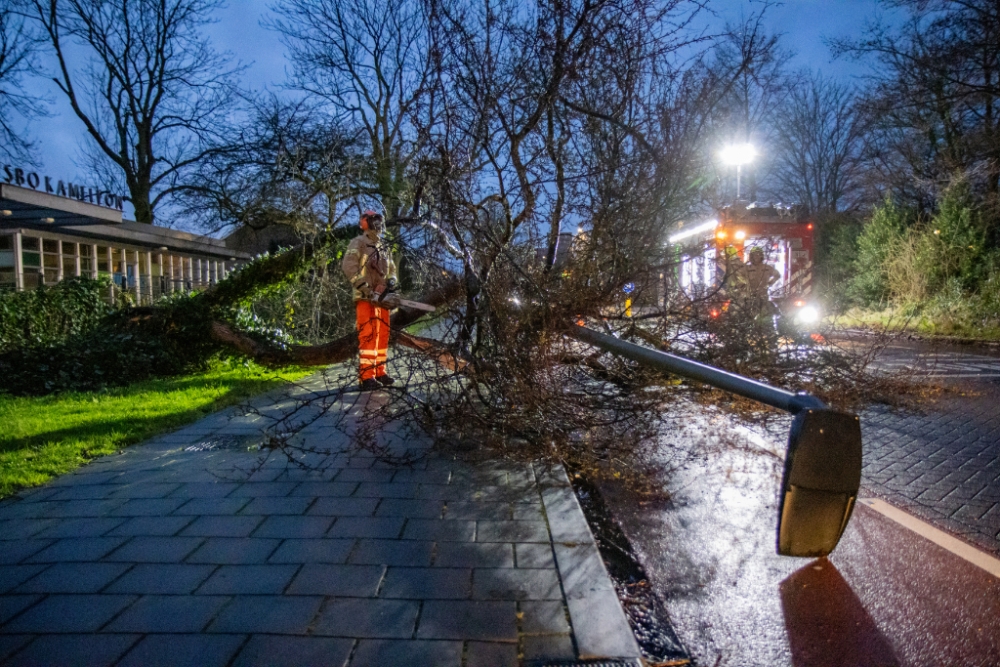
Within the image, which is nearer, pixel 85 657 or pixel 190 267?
pixel 85 657

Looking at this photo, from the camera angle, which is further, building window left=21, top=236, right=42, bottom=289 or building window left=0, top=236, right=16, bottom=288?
building window left=21, top=236, right=42, bottom=289

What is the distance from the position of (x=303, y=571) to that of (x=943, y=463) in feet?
15.0

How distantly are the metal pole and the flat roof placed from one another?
1204 centimetres

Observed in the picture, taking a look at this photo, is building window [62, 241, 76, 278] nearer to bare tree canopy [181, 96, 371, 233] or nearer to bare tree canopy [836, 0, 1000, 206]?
bare tree canopy [181, 96, 371, 233]

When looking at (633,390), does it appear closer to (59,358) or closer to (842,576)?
(842,576)

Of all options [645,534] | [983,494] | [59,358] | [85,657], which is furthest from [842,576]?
[59,358]

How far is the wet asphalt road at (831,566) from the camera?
266cm

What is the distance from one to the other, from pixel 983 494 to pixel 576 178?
368 cm

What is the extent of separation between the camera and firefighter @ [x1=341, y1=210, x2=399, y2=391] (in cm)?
610

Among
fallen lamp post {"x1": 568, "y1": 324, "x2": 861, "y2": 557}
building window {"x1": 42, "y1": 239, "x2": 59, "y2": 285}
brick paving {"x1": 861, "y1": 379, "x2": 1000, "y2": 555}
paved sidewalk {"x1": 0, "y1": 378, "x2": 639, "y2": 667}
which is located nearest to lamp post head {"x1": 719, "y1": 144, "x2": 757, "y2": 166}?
brick paving {"x1": 861, "y1": 379, "x2": 1000, "y2": 555}

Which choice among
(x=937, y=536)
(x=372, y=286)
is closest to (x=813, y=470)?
(x=937, y=536)

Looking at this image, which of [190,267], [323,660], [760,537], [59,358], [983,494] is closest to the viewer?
[323,660]

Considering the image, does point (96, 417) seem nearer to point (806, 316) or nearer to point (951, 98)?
point (806, 316)

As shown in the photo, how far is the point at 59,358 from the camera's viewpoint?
909 centimetres
